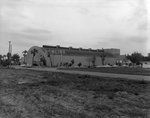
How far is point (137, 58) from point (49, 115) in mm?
78029

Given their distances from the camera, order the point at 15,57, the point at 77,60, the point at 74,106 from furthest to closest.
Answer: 1. the point at 15,57
2. the point at 77,60
3. the point at 74,106

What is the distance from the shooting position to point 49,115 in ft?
19.4

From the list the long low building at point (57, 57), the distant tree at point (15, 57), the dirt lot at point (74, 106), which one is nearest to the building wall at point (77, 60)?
the long low building at point (57, 57)

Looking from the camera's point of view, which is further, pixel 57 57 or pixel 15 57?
pixel 15 57

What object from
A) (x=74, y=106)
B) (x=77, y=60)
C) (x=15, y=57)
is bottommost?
(x=74, y=106)

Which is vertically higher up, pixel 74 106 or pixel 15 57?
pixel 15 57

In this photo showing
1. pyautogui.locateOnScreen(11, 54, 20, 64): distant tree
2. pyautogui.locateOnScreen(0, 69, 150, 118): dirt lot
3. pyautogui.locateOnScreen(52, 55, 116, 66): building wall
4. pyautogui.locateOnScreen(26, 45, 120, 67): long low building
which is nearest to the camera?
pyautogui.locateOnScreen(0, 69, 150, 118): dirt lot

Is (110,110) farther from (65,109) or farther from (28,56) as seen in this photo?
(28,56)

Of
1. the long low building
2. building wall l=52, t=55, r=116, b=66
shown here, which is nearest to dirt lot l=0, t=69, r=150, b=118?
the long low building

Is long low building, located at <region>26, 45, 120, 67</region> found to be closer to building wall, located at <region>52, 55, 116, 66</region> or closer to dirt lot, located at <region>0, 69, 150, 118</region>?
building wall, located at <region>52, 55, 116, 66</region>

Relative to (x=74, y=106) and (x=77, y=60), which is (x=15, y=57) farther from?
(x=74, y=106)

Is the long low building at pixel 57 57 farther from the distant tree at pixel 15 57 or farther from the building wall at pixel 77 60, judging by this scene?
the distant tree at pixel 15 57

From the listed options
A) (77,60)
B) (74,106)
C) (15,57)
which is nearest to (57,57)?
(77,60)

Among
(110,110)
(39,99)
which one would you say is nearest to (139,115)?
(110,110)
